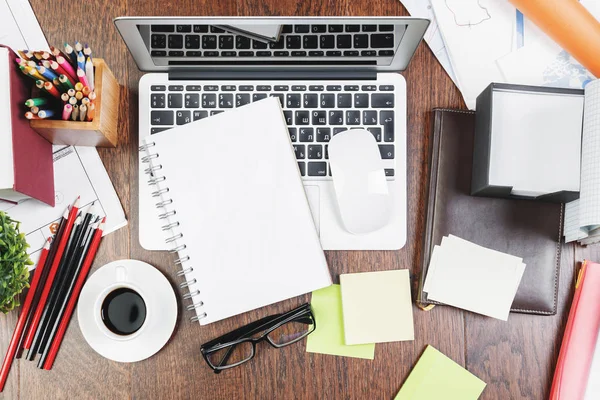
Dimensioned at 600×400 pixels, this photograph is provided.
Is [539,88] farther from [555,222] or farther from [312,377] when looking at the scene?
[312,377]

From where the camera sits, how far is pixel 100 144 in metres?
0.64

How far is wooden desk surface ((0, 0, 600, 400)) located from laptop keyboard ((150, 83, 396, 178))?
0.05 meters

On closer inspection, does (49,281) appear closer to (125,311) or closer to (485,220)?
(125,311)

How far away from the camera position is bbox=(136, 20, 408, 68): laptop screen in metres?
0.58

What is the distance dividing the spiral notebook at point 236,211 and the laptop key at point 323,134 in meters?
0.04

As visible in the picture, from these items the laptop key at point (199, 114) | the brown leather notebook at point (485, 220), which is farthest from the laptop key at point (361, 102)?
the laptop key at point (199, 114)

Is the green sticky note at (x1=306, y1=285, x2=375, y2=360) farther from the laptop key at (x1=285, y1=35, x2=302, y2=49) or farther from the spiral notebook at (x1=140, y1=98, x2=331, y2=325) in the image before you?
the laptop key at (x1=285, y1=35, x2=302, y2=49)

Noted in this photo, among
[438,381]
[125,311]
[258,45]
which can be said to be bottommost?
[438,381]

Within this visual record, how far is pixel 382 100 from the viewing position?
0.64 metres

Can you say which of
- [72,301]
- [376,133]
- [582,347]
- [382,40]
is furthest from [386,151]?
[72,301]

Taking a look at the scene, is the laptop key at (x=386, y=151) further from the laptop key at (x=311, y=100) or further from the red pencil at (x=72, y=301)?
the red pencil at (x=72, y=301)

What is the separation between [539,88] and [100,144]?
1.87 feet

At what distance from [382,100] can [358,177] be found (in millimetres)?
113

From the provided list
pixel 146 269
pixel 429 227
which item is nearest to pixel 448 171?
pixel 429 227
